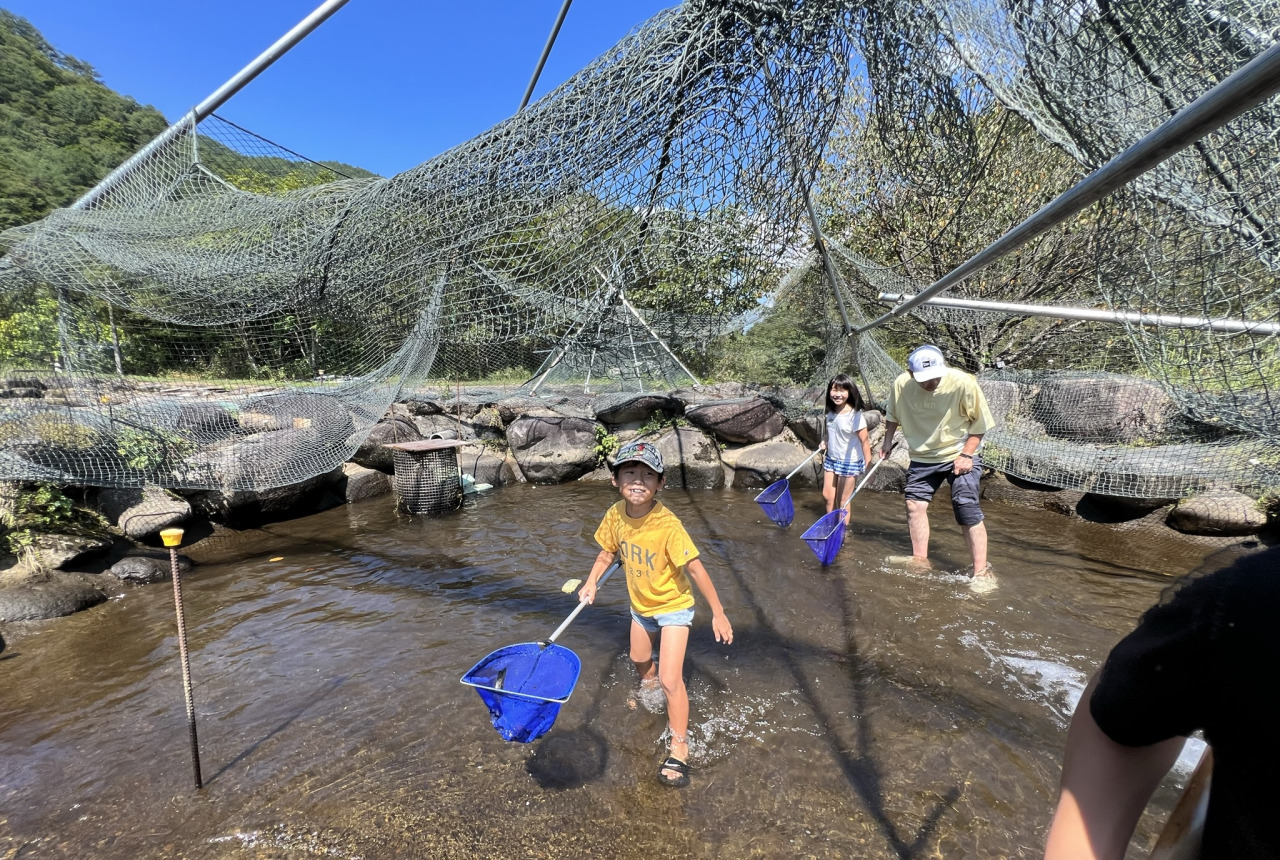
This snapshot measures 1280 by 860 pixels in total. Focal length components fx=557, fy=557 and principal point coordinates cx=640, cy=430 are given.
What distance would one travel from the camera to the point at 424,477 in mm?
6594

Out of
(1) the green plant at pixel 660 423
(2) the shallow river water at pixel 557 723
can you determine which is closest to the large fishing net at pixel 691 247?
(2) the shallow river water at pixel 557 723

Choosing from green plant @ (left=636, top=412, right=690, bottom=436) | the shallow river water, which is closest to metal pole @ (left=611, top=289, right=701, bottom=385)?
green plant @ (left=636, top=412, right=690, bottom=436)

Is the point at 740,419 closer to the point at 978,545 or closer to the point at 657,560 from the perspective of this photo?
the point at 978,545

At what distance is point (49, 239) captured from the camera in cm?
364

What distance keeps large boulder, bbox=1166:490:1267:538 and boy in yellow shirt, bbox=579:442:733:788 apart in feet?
18.6

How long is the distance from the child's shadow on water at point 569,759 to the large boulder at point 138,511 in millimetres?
4665

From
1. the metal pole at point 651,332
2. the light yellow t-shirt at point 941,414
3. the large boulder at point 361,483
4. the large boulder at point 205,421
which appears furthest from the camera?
the large boulder at point 361,483

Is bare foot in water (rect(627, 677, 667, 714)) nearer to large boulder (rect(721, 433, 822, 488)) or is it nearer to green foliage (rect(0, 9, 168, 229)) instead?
large boulder (rect(721, 433, 822, 488))

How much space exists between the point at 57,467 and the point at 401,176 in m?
3.23

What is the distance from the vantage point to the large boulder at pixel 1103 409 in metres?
6.16

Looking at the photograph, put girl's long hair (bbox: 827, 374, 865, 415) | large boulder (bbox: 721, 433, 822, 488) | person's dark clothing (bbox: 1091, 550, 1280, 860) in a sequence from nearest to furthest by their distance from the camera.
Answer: person's dark clothing (bbox: 1091, 550, 1280, 860) → girl's long hair (bbox: 827, 374, 865, 415) → large boulder (bbox: 721, 433, 822, 488)

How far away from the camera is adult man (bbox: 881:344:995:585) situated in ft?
13.1

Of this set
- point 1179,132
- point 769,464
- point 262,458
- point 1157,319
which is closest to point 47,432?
point 262,458

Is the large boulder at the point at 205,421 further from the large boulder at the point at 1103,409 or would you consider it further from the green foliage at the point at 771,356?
the large boulder at the point at 1103,409
